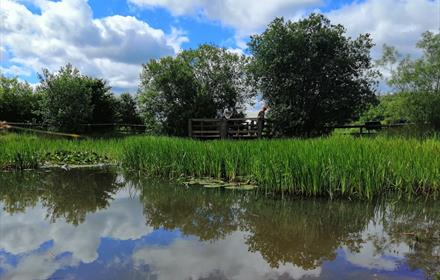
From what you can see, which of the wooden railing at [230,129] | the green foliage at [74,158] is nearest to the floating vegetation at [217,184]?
the green foliage at [74,158]

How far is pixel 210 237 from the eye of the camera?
5.14m

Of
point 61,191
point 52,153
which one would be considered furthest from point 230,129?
point 61,191

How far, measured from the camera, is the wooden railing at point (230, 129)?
18125 millimetres

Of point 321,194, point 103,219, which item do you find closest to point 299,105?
point 321,194

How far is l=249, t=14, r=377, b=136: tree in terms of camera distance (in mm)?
17328

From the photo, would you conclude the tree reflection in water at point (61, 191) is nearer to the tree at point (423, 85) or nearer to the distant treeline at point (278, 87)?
the distant treeline at point (278, 87)

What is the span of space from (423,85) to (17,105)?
19.8 metres

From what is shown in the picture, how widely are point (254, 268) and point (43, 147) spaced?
10665mm

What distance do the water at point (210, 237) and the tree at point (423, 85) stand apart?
12819 millimetres

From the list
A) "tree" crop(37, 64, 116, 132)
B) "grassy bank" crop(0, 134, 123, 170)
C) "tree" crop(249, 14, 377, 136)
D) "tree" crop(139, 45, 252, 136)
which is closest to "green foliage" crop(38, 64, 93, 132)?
"tree" crop(37, 64, 116, 132)

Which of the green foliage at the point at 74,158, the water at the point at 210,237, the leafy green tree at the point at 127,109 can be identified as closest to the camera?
the water at the point at 210,237

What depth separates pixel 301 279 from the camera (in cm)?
372

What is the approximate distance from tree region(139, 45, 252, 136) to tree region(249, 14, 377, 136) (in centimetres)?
253

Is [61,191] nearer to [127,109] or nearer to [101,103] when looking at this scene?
[101,103]
